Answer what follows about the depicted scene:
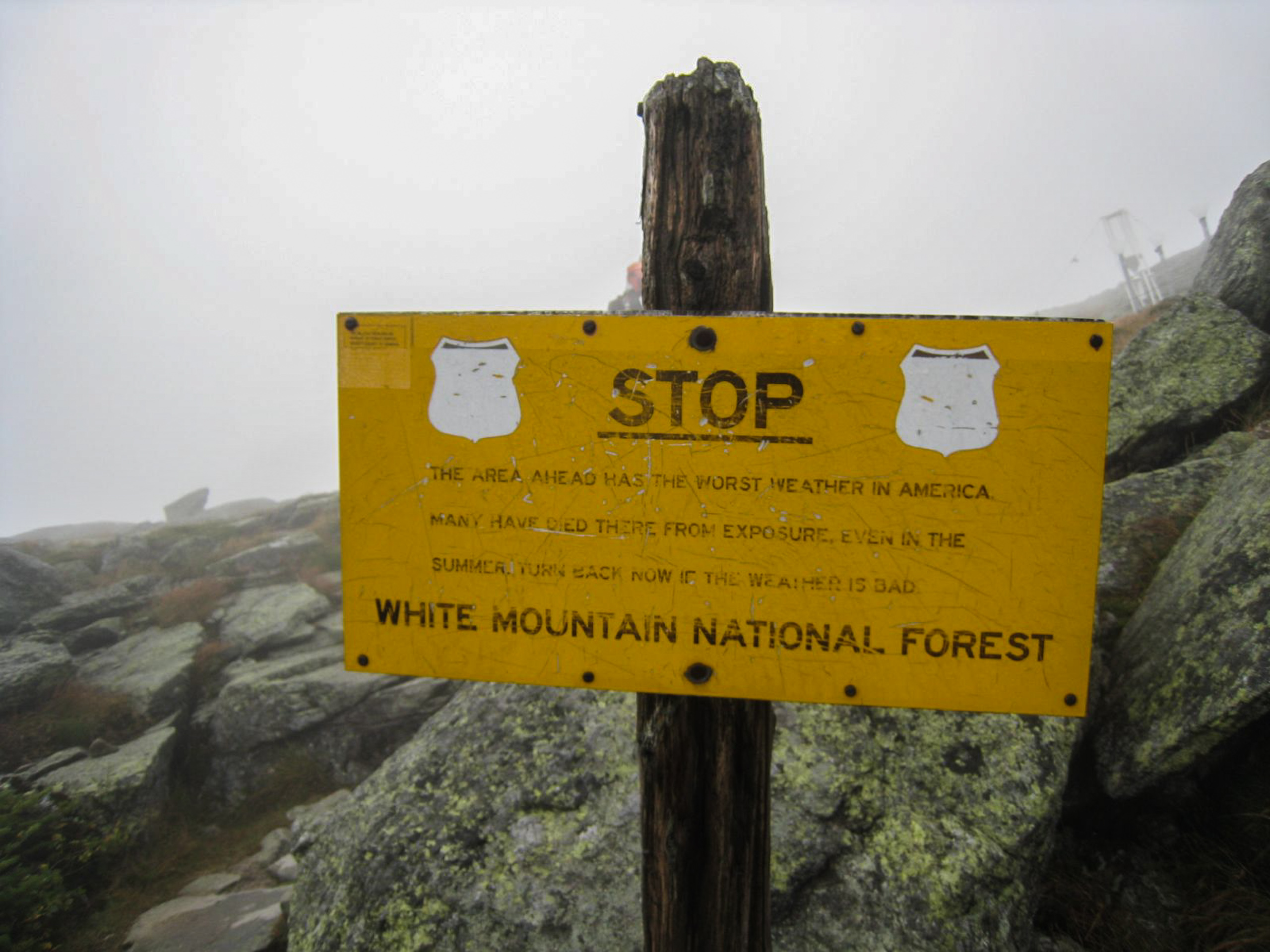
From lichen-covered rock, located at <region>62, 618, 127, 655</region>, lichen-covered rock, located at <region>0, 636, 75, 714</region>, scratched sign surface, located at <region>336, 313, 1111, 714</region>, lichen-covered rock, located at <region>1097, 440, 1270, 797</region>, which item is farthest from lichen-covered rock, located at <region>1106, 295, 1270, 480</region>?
lichen-covered rock, located at <region>62, 618, 127, 655</region>

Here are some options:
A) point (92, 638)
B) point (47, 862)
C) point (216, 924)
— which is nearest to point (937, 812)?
Result: point (216, 924)

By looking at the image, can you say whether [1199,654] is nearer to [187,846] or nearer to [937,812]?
[937,812]

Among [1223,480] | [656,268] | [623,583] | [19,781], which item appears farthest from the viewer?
[19,781]

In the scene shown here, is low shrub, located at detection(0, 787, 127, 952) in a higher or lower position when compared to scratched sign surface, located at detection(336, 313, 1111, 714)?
lower

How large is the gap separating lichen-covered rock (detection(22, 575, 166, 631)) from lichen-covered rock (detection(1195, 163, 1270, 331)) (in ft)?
71.5

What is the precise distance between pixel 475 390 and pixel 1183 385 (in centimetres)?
869

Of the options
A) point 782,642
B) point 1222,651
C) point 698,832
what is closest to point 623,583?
point 782,642

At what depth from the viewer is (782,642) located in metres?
2.24

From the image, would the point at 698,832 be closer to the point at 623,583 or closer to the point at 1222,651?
the point at 623,583

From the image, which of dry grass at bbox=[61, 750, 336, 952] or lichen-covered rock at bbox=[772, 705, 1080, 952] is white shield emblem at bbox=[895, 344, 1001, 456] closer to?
lichen-covered rock at bbox=[772, 705, 1080, 952]

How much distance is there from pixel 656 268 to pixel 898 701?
1.90 meters

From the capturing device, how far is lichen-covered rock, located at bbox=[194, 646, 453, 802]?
9.48m

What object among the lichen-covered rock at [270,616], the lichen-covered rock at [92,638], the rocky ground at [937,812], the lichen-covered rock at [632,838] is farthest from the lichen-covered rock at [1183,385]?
the lichen-covered rock at [92,638]

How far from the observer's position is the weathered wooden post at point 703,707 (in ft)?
7.88
